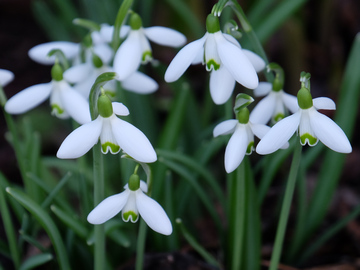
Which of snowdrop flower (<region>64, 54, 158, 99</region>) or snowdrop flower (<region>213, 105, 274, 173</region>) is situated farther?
snowdrop flower (<region>64, 54, 158, 99</region>)

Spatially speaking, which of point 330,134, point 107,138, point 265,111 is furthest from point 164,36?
point 330,134

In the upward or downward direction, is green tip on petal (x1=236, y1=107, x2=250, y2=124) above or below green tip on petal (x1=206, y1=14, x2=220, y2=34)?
below

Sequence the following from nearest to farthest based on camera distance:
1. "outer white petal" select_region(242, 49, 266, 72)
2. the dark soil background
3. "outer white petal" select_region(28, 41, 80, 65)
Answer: "outer white petal" select_region(242, 49, 266, 72)
"outer white petal" select_region(28, 41, 80, 65)
the dark soil background

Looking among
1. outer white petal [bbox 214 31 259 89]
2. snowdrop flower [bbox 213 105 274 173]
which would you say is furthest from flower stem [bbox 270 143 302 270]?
outer white petal [bbox 214 31 259 89]

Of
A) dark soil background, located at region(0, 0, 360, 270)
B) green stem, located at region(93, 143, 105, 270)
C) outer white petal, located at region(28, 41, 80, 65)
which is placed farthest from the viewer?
dark soil background, located at region(0, 0, 360, 270)

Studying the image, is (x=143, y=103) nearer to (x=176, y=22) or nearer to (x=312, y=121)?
(x=176, y=22)

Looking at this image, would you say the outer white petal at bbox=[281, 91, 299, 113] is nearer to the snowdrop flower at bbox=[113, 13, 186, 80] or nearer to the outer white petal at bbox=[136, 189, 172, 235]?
the snowdrop flower at bbox=[113, 13, 186, 80]
